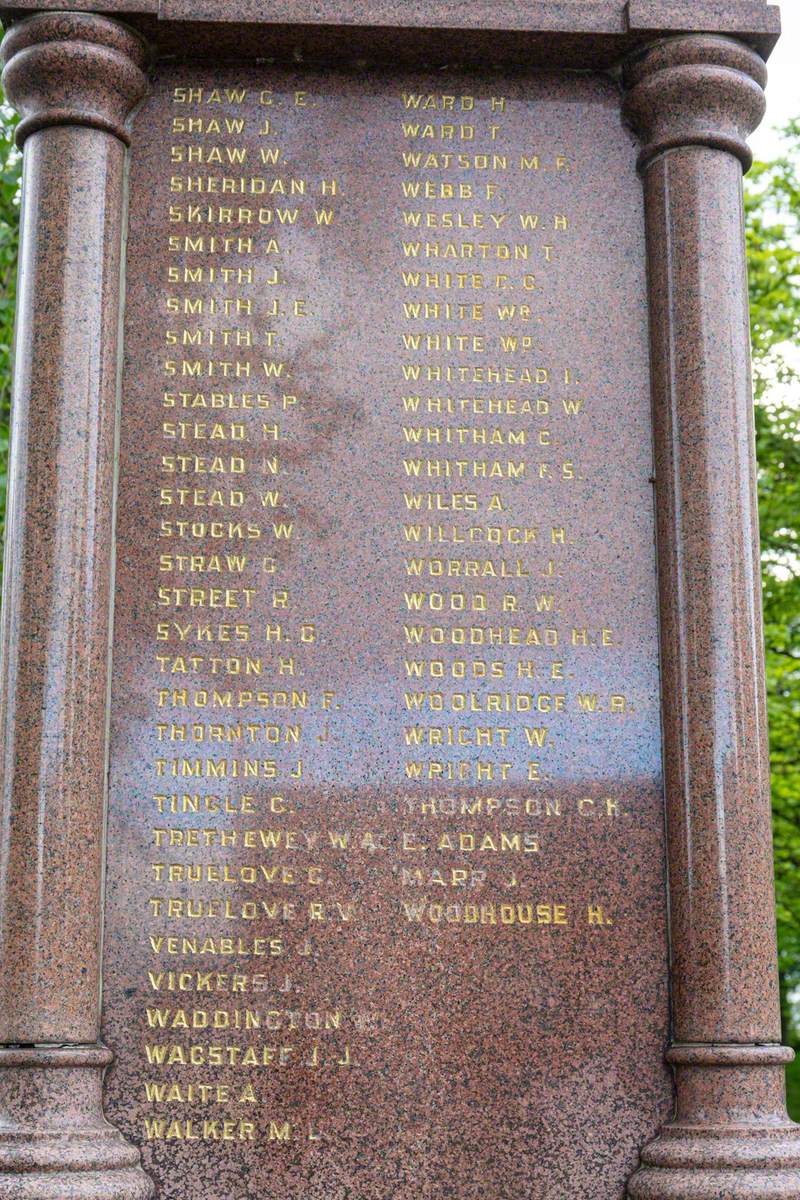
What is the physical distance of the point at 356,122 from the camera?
25.1 feet

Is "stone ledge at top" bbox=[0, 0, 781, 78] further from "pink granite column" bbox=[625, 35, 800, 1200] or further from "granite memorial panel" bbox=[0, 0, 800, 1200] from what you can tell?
"pink granite column" bbox=[625, 35, 800, 1200]

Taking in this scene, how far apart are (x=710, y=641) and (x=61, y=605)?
9.80ft

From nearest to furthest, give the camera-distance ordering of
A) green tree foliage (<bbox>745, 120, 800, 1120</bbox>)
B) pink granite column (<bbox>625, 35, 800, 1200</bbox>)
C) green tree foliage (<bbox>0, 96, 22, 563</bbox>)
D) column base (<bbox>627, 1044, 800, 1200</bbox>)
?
1. column base (<bbox>627, 1044, 800, 1200</bbox>)
2. pink granite column (<bbox>625, 35, 800, 1200</bbox>)
3. green tree foliage (<bbox>0, 96, 22, 563</bbox>)
4. green tree foliage (<bbox>745, 120, 800, 1120</bbox>)

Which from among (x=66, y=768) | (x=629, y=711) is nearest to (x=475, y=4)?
(x=629, y=711)

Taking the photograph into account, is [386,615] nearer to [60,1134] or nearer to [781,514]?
[60,1134]

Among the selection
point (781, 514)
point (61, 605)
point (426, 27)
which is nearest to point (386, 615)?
point (61, 605)

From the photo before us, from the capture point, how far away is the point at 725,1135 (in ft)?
20.5

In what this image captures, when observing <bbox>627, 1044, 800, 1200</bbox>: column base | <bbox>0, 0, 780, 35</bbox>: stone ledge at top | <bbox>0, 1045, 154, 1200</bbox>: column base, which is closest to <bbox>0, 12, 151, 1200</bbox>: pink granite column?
<bbox>0, 1045, 154, 1200</bbox>: column base

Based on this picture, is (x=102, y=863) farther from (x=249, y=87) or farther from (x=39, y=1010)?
(x=249, y=87)

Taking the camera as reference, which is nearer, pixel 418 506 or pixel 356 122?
pixel 418 506

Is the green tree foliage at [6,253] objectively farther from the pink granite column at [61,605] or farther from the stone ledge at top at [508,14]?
the stone ledge at top at [508,14]

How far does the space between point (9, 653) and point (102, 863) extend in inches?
40.6

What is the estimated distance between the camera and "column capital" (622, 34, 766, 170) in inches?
292

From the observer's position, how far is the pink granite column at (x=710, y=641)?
6359mm
